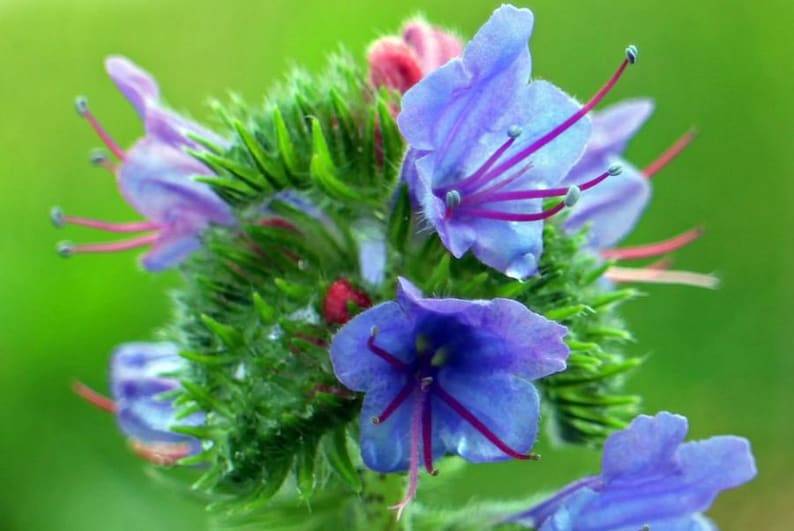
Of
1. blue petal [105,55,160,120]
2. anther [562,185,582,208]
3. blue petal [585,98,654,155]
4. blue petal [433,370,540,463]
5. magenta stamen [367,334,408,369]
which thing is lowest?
blue petal [433,370,540,463]

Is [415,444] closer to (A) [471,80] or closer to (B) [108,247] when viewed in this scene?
(A) [471,80]

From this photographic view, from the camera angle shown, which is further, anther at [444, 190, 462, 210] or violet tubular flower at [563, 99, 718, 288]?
violet tubular flower at [563, 99, 718, 288]

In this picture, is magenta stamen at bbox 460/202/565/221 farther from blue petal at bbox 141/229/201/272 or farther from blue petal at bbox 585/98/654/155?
blue petal at bbox 141/229/201/272

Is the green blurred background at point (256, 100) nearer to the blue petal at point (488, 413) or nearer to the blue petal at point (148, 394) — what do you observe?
the blue petal at point (148, 394)

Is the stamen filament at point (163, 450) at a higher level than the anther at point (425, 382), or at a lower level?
lower

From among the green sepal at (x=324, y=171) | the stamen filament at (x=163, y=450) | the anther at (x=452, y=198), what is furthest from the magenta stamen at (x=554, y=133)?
the stamen filament at (x=163, y=450)

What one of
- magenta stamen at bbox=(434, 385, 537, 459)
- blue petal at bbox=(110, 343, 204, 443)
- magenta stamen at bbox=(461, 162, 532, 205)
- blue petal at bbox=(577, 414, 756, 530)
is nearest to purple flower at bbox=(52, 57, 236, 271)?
blue petal at bbox=(110, 343, 204, 443)

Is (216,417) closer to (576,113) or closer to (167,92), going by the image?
(576,113)
